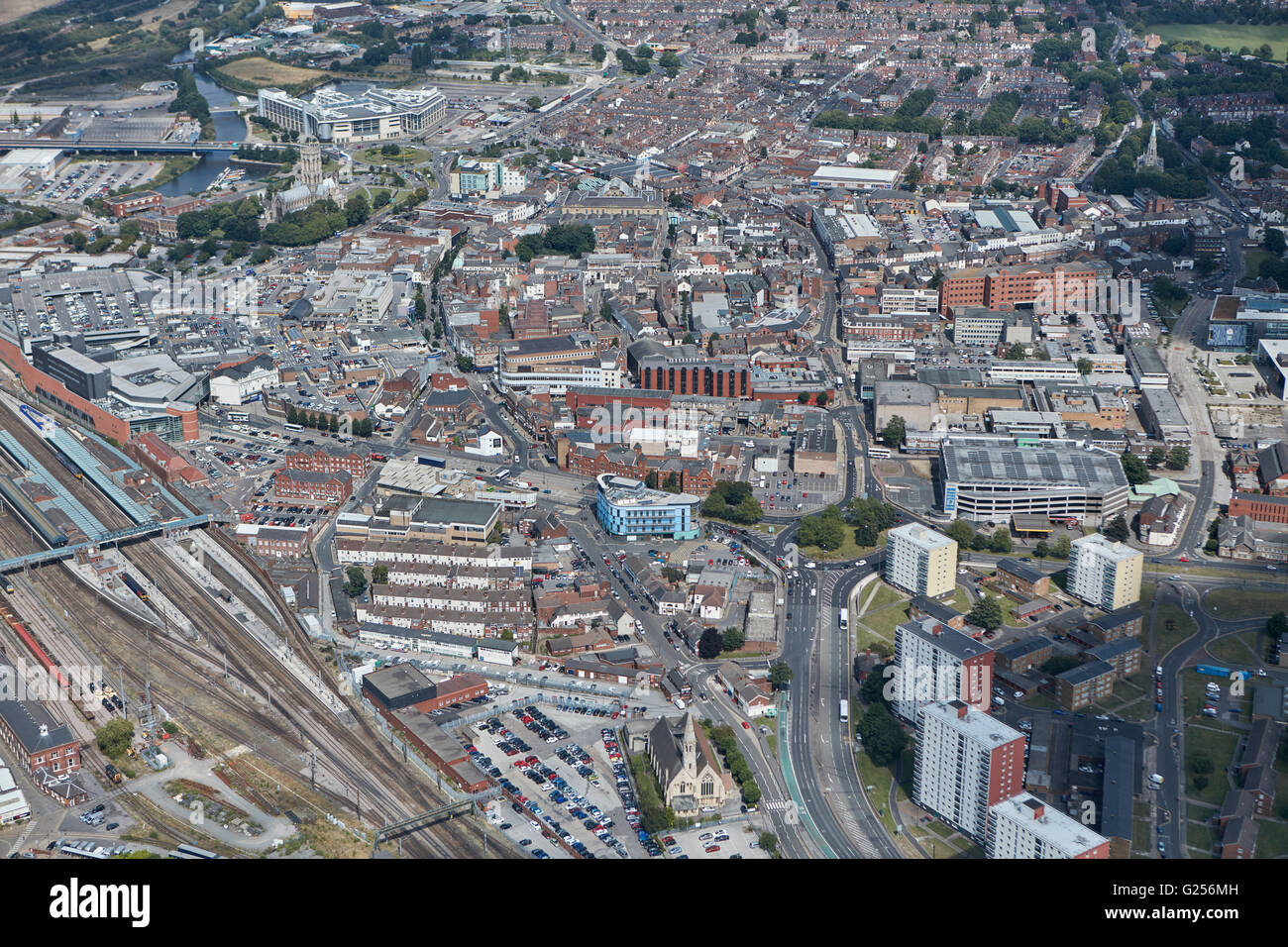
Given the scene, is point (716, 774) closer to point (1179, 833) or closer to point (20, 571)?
point (1179, 833)

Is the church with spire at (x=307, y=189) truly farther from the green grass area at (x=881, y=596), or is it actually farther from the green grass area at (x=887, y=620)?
the green grass area at (x=887, y=620)

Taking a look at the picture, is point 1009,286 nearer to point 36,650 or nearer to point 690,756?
point 690,756

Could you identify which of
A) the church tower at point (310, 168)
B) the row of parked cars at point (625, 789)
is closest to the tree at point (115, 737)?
the row of parked cars at point (625, 789)

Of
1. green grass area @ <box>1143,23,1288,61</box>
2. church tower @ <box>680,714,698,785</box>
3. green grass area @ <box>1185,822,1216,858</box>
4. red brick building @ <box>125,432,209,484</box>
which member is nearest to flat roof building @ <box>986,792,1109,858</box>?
green grass area @ <box>1185,822,1216,858</box>

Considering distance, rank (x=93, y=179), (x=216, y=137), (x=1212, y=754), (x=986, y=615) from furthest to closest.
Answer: (x=216, y=137)
(x=93, y=179)
(x=986, y=615)
(x=1212, y=754)

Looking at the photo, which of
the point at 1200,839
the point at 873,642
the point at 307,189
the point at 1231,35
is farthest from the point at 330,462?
the point at 1231,35

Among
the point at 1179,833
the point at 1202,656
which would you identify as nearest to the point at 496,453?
the point at 1202,656
